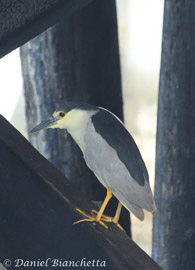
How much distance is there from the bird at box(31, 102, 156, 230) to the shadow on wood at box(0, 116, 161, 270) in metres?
0.32

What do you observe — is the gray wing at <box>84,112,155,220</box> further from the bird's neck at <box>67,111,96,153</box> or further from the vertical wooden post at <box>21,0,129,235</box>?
the vertical wooden post at <box>21,0,129,235</box>

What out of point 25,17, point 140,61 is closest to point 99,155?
point 25,17

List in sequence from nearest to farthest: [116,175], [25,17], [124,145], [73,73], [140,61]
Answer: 1. [25,17]
2. [124,145]
3. [116,175]
4. [73,73]
5. [140,61]

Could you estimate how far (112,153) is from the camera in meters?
1.68

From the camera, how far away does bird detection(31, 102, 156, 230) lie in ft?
5.27

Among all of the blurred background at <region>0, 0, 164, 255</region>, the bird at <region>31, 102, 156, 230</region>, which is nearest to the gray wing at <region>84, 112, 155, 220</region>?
the bird at <region>31, 102, 156, 230</region>

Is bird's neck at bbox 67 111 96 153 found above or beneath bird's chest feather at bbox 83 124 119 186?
above

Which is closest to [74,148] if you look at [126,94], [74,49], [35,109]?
[35,109]

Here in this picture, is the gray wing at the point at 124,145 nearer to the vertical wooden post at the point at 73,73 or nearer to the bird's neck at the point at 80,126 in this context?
the bird's neck at the point at 80,126

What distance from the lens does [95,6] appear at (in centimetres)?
268

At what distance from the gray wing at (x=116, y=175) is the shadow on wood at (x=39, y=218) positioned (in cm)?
43

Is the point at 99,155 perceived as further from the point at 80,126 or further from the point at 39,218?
the point at 39,218

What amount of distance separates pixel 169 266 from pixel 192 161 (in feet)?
1.90

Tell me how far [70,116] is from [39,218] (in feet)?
2.37
